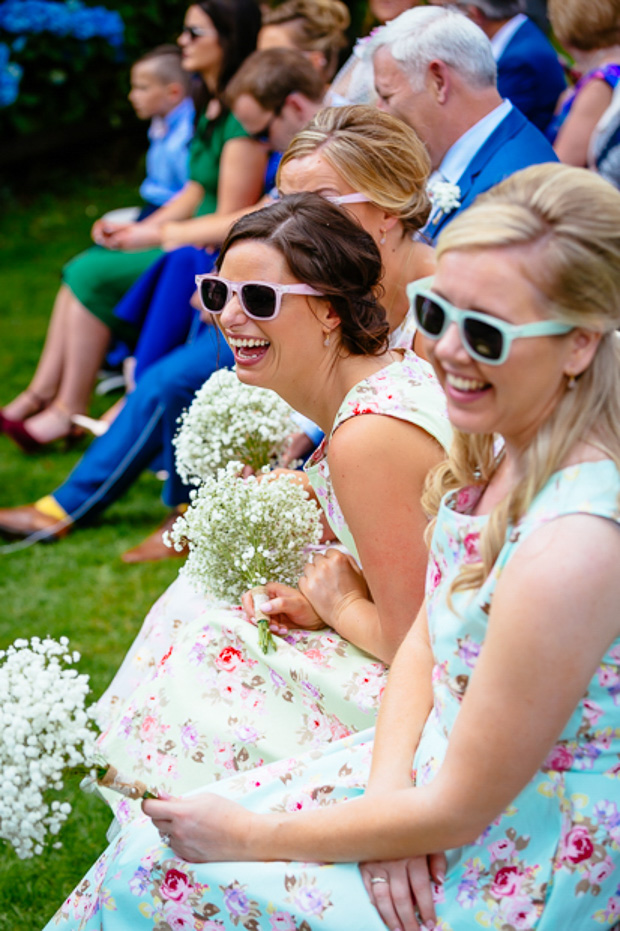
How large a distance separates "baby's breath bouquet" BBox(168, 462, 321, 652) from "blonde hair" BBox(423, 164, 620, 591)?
0.92 m

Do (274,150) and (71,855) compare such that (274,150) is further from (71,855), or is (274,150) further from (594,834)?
(594,834)

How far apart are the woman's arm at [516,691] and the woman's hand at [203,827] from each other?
0.61 feet

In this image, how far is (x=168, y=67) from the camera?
7.22m

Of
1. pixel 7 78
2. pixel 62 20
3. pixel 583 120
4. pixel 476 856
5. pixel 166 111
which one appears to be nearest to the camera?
pixel 476 856

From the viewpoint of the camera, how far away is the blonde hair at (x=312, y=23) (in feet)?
19.3

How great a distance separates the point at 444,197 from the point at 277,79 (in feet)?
5.82

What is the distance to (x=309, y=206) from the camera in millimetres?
2373

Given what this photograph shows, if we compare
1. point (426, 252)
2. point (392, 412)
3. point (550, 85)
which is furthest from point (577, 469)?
point (550, 85)

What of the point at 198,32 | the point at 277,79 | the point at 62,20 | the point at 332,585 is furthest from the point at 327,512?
the point at 62,20

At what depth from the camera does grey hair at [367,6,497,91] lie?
3.55 metres

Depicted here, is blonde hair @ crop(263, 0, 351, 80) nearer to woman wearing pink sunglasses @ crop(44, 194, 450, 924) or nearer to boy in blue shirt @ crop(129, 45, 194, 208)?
boy in blue shirt @ crop(129, 45, 194, 208)

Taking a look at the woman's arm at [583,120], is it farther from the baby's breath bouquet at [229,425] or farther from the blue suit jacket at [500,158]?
the baby's breath bouquet at [229,425]

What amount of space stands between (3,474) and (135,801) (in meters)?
4.25

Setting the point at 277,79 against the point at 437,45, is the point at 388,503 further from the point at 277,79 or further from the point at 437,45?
the point at 277,79
